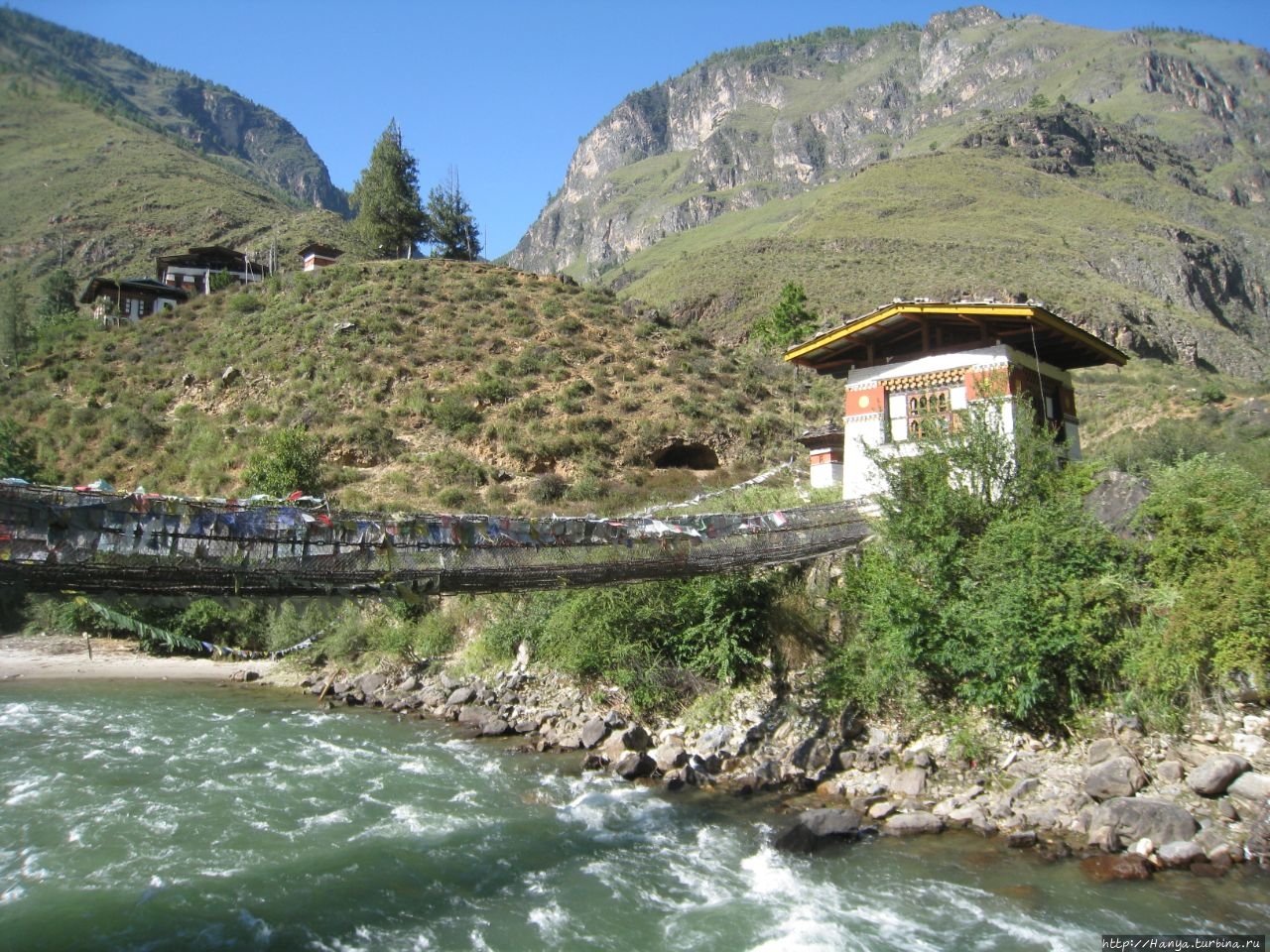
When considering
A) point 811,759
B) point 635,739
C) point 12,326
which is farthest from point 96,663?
point 12,326

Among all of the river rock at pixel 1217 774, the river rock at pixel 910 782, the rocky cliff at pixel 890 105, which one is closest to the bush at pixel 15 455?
the river rock at pixel 910 782

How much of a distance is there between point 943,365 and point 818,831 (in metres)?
9.39

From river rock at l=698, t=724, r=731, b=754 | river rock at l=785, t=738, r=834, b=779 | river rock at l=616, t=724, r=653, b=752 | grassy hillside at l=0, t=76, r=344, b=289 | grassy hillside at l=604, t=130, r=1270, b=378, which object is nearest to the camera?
river rock at l=785, t=738, r=834, b=779

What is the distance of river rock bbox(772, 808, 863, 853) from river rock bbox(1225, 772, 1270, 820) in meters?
4.19

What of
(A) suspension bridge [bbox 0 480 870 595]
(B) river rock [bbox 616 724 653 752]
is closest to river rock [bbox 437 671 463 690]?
(B) river rock [bbox 616 724 653 752]

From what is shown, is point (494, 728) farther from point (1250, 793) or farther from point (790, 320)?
point (790, 320)

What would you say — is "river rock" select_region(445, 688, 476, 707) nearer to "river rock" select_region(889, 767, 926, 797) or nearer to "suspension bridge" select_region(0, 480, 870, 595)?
"suspension bridge" select_region(0, 480, 870, 595)

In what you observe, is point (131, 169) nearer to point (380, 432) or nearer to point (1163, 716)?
point (380, 432)

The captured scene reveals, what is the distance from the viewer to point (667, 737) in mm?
13102

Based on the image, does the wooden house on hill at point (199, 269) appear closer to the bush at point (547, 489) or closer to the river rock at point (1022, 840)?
the bush at point (547, 489)

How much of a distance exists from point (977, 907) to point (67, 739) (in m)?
14.8

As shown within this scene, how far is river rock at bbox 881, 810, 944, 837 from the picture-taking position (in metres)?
9.40

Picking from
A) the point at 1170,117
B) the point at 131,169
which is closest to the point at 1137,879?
the point at 131,169

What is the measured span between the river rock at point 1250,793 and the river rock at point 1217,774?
7 centimetres
